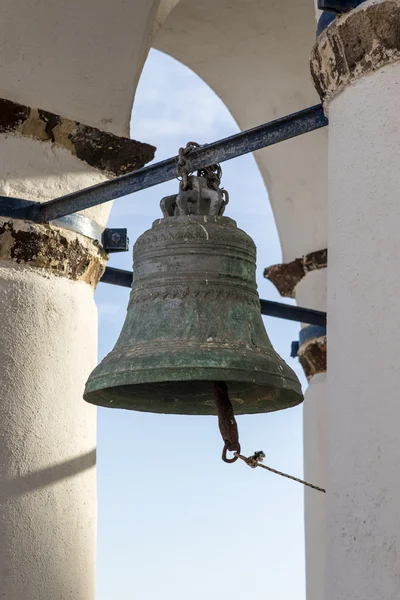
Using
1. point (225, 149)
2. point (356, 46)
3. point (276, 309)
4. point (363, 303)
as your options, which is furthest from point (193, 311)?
point (276, 309)

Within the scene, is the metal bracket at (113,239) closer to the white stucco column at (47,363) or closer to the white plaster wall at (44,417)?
the white stucco column at (47,363)

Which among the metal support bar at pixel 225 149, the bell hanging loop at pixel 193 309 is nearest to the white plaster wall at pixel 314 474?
the metal support bar at pixel 225 149

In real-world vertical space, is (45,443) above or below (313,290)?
below

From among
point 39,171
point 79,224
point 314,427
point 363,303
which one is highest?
point 39,171

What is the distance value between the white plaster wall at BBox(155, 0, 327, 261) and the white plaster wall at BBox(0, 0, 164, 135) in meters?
1.48

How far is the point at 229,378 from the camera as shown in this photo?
10.9ft

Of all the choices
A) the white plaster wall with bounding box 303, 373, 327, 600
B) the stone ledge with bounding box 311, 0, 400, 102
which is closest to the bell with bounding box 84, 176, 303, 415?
the stone ledge with bounding box 311, 0, 400, 102

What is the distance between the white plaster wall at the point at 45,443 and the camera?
4.20 meters

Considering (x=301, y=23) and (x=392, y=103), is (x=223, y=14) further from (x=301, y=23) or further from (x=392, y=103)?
(x=392, y=103)

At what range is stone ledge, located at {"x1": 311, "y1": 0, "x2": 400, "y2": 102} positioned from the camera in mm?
2990

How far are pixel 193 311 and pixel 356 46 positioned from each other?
794mm

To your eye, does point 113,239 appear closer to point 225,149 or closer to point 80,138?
point 80,138

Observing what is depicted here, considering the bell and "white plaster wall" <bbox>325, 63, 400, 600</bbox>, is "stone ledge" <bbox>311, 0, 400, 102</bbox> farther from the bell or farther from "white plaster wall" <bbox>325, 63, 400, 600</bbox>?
the bell

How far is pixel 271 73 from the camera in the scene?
6.46 meters
